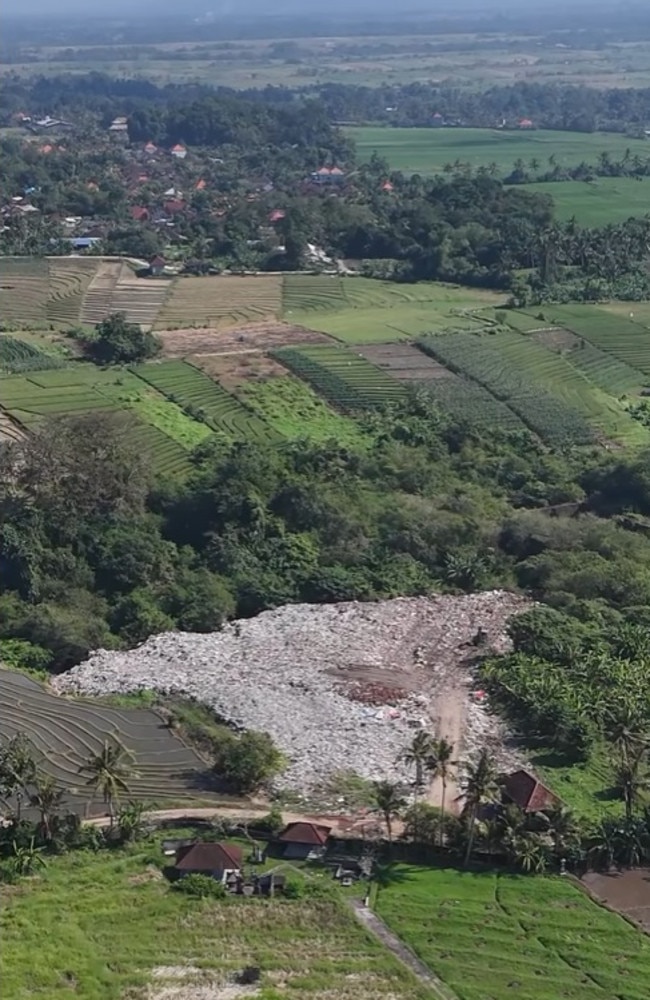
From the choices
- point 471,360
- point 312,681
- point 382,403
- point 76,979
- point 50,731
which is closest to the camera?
point 76,979

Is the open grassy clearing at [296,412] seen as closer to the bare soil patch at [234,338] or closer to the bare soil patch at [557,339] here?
the bare soil patch at [234,338]

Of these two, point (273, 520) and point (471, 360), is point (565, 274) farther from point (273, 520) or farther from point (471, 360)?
point (273, 520)

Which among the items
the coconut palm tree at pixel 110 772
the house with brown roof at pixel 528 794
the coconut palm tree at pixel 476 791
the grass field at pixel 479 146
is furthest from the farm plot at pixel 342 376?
the grass field at pixel 479 146

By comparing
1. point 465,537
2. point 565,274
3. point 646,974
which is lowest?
point 646,974

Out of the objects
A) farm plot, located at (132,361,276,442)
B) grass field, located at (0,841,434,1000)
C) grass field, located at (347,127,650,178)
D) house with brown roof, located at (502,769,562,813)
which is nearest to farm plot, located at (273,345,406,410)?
farm plot, located at (132,361,276,442)

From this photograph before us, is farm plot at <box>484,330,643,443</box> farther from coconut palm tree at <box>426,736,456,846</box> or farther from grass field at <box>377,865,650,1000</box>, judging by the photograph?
grass field at <box>377,865,650,1000</box>

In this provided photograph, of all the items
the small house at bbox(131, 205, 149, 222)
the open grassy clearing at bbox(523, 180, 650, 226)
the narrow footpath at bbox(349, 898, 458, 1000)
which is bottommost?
the narrow footpath at bbox(349, 898, 458, 1000)

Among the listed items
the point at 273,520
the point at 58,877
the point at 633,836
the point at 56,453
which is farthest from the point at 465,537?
the point at 58,877
